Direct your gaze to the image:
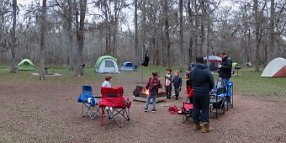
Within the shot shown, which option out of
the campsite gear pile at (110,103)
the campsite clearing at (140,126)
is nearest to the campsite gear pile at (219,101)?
the campsite clearing at (140,126)

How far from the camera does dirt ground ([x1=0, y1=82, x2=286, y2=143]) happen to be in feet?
21.6

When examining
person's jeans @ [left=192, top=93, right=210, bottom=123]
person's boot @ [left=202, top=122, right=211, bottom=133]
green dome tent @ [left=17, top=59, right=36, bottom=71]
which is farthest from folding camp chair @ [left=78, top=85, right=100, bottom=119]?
green dome tent @ [left=17, top=59, right=36, bottom=71]

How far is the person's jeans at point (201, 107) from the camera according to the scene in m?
6.92

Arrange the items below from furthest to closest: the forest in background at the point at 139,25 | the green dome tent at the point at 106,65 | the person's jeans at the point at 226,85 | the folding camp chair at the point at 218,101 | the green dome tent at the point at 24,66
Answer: the green dome tent at the point at 24,66, the green dome tent at the point at 106,65, the forest in background at the point at 139,25, the person's jeans at the point at 226,85, the folding camp chair at the point at 218,101

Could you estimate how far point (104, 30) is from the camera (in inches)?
858

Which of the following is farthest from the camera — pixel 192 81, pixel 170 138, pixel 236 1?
pixel 236 1

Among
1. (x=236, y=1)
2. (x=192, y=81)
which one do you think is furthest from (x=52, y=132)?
(x=236, y=1)

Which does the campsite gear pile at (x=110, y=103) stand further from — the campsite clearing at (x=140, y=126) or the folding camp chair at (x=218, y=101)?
the folding camp chair at (x=218, y=101)

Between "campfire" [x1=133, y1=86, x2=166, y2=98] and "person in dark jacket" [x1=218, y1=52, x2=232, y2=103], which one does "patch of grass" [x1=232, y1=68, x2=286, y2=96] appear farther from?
"person in dark jacket" [x1=218, y1=52, x2=232, y2=103]

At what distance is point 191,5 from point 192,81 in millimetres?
25576

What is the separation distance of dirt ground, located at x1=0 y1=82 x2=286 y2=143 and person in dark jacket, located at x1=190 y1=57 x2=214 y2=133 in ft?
0.87

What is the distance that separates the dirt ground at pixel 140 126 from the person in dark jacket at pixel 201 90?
0.87 feet

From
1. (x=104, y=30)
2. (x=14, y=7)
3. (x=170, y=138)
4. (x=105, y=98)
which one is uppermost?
(x=14, y=7)

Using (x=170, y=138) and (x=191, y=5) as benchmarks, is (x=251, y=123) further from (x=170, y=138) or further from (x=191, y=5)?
(x=191, y=5)
